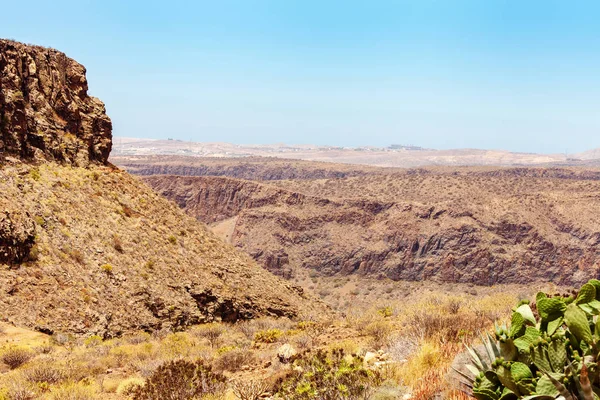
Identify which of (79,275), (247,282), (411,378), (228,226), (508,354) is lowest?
(228,226)

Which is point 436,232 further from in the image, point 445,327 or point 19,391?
point 19,391

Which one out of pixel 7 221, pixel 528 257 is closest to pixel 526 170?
pixel 528 257

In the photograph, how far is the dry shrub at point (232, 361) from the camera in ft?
30.6

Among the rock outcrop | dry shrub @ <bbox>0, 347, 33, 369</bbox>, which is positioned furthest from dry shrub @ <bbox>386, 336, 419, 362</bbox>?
the rock outcrop

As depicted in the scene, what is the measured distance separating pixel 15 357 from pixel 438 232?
6202 cm

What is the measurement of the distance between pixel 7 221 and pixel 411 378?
41.5 feet

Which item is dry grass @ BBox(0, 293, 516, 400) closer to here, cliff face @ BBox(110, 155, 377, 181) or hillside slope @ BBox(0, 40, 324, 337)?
hillside slope @ BBox(0, 40, 324, 337)

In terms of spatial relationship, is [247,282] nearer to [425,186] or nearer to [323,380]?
[323,380]

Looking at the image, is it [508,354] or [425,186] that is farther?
[425,186]

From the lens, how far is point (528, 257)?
61.2 metres

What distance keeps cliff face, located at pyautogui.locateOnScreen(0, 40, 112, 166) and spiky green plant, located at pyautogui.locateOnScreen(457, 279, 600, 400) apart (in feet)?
59.3

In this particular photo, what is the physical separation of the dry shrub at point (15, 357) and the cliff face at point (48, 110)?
945 cm

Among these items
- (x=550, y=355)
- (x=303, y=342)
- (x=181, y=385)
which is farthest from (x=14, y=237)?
(x=550, y=355)

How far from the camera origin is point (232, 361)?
9500mm
